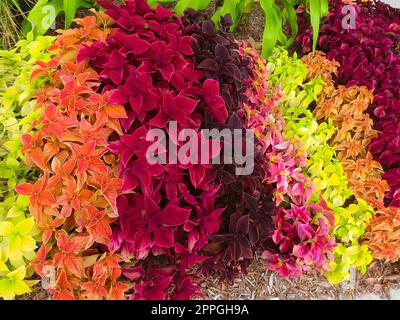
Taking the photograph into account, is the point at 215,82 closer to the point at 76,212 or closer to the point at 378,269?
the point at 76,212

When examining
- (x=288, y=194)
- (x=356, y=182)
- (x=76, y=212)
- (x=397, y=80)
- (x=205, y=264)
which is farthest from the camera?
(x=397, y=80)

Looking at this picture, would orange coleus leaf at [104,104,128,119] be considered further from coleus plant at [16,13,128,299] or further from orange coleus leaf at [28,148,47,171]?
orange coleus leaf at [28,148,47,171]

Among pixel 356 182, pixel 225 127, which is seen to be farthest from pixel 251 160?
pixel 356 182

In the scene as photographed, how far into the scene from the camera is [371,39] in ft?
7.41

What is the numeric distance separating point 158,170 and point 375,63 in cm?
137

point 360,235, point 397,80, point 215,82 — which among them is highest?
point 215,82

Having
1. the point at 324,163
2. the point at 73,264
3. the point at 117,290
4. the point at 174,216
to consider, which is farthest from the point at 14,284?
the point at 324,163

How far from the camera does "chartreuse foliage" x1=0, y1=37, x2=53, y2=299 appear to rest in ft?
4.09

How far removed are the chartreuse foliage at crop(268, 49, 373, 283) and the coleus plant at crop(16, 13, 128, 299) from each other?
2.61ft

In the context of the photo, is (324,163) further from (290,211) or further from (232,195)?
(232,195)

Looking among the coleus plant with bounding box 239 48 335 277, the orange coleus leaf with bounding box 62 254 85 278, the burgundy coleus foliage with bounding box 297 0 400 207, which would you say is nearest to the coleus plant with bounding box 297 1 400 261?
the burgundy coleus foliage with bounding box 297 0 400 207

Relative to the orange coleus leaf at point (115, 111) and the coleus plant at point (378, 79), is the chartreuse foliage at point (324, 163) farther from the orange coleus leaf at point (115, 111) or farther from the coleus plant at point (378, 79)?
the orange coleus leaf at point (115, 111)

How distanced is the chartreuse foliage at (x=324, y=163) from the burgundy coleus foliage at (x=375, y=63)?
192 mm
